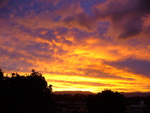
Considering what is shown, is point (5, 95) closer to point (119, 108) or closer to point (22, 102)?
point (22, 102)

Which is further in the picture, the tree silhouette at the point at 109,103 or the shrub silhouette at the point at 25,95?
the tree silhouette at the point at 109,103

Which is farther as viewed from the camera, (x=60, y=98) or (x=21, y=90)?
(x=60, y=98)

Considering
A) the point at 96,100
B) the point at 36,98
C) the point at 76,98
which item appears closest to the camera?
the point at 36,98

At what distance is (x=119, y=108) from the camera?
179 ft

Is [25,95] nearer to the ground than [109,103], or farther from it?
farther from it

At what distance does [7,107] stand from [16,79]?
478 cm

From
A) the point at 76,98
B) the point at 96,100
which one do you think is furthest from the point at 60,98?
the point at 96,100

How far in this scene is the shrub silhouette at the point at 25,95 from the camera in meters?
30.2

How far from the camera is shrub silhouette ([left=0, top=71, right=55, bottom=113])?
30.2 metres

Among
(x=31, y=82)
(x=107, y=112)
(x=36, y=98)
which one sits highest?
(x=31, y=82)

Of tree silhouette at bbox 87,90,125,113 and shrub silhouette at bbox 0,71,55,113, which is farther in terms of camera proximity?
tree silhouette at bbox 87,90,125,113

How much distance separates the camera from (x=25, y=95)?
31172 mm

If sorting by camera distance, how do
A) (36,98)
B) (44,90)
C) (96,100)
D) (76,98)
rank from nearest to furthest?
(36,98)
(44,90)
(96,100)
(76,98)

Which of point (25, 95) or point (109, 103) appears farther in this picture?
point (109, 103)
